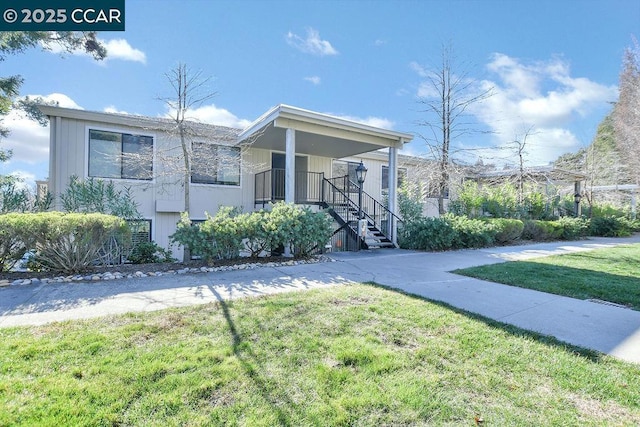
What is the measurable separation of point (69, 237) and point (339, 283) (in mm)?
4635

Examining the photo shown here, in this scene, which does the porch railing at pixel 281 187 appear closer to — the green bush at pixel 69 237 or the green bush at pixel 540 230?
the green bush at pixel 69 237

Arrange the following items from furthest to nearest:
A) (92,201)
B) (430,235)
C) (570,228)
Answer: (570,228) < (430,235) < (92,201)

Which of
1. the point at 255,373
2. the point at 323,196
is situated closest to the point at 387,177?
the point at 323,196

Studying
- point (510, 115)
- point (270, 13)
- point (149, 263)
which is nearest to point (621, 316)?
point (149, 263)

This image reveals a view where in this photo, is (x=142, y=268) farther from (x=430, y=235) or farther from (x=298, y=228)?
(x=430, y=235)

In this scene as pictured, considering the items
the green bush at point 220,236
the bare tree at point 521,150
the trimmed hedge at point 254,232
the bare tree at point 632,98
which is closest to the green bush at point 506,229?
the bare tree at point 521,150

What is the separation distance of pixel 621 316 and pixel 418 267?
3.37 meters

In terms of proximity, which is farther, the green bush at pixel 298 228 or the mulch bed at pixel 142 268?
the green bush at pixel 298 228

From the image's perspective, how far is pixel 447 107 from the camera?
12375 mm

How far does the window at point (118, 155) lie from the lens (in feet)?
28.6

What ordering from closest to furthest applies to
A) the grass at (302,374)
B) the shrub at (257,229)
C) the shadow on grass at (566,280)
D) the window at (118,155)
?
the grass at (302,374)
the shadow on grass at (566,280)
the shrub at (257,229)
the window at (118,155)

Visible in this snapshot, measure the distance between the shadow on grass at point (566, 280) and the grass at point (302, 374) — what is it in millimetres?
2322

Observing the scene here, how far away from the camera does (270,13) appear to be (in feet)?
27.3

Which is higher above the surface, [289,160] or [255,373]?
[289,160]
